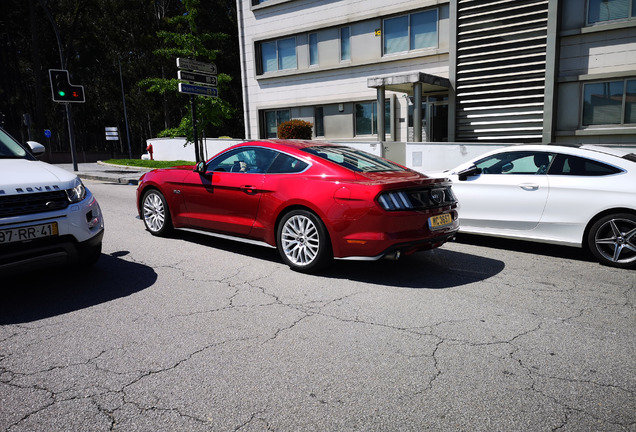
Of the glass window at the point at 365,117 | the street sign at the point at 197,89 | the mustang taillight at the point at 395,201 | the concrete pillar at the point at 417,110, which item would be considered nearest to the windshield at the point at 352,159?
the mustang taillight at the point at 395,201

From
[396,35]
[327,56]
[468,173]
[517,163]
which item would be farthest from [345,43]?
[517,163]

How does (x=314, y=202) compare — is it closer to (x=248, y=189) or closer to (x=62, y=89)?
(x=248, y=189)

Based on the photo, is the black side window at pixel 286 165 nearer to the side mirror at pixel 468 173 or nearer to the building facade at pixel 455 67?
the side mirror at pixel 468 173

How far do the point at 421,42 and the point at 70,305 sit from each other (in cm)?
1786

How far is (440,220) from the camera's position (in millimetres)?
5039

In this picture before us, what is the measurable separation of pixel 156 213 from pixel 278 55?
60.2 ft

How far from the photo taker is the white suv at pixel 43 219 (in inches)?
159

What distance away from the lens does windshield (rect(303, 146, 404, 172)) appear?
5379 mm

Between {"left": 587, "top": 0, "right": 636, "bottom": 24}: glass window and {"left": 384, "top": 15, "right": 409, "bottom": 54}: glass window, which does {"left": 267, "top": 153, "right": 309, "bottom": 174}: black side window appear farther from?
{"left": 384, "top": 15, "right": 409, "bottom": 54}: glass window

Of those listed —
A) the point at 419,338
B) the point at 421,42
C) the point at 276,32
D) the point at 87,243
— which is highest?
the point at 276,32

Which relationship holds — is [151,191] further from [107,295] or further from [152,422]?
[152,422]

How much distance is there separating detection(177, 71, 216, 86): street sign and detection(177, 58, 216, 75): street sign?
14 centimetres

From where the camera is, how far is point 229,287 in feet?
15.7

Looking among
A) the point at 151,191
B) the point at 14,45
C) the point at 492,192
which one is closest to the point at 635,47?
the point at 492,192
